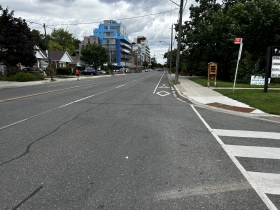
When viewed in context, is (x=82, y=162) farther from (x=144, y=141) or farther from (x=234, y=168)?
(x=234, y=168)

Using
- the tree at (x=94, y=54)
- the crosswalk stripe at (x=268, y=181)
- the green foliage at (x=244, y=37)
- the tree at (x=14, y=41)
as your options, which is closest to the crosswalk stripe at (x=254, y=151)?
the crosswalk stripe at (x=268, y=181)

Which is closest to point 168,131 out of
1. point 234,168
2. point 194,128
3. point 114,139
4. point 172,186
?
point 194,128

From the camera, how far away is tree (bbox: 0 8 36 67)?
32.0 meters

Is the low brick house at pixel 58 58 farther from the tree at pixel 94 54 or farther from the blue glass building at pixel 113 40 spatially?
the blue glass building at pixel 113 40

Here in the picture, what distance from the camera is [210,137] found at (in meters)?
6.05

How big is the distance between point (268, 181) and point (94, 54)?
220ft

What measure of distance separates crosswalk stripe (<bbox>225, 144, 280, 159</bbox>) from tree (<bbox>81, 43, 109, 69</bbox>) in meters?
64.9

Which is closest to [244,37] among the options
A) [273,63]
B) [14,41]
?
[273,63]

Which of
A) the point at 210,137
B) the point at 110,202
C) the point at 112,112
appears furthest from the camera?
the point at 112,112

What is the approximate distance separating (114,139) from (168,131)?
5.31 ft

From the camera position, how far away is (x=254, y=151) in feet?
16.6

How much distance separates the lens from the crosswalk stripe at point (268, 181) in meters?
3.48

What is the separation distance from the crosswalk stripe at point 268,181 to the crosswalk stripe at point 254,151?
2.76 feet

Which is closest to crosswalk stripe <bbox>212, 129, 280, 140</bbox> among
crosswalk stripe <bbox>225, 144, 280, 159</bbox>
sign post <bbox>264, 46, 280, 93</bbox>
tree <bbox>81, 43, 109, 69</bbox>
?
crosswalk stripe <bbox>225, 144, 280, 159</bbox>
